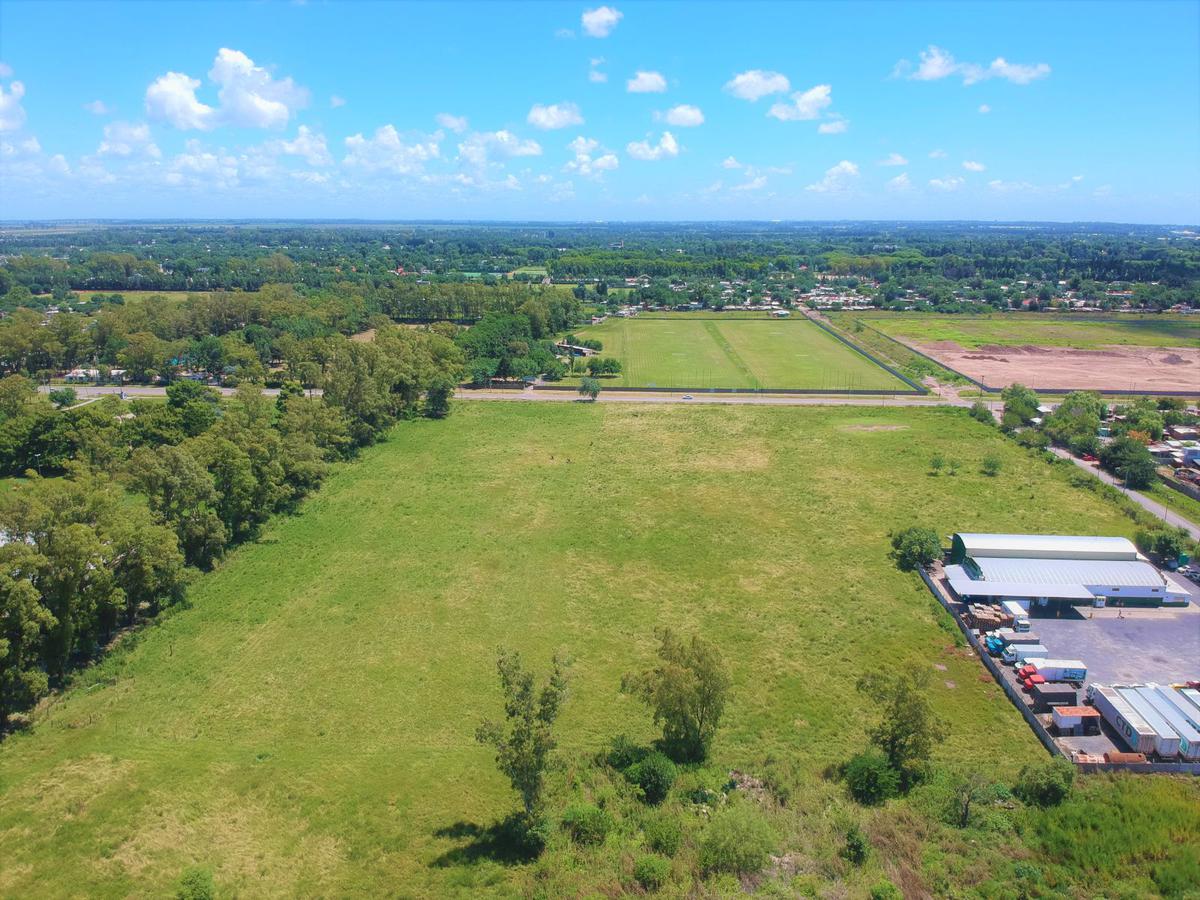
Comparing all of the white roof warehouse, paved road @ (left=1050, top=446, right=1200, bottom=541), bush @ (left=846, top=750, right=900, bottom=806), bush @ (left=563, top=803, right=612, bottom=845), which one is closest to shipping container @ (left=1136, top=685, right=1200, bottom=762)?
the white roof warehouse

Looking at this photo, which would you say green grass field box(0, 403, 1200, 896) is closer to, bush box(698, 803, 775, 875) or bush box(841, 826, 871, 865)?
bush box(841, 826, 871, 865)

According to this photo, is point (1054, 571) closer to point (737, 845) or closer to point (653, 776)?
point (653, 776)

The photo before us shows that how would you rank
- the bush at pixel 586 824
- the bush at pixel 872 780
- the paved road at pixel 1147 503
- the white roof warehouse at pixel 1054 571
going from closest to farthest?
the bush at pixel 586 824, the bush at pixel 872 780, the white roof warehouse at pixel 1054 571, the paved road at pixel 1147 503

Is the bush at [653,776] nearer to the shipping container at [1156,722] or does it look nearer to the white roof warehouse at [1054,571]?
the shipping container at [1156,722]

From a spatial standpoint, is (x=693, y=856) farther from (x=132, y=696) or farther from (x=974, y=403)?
(x=974, y=403)

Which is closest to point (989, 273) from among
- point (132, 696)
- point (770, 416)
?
point (770, 416)

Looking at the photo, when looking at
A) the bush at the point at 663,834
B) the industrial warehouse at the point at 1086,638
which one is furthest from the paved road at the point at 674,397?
the bush at the point at 663,834
